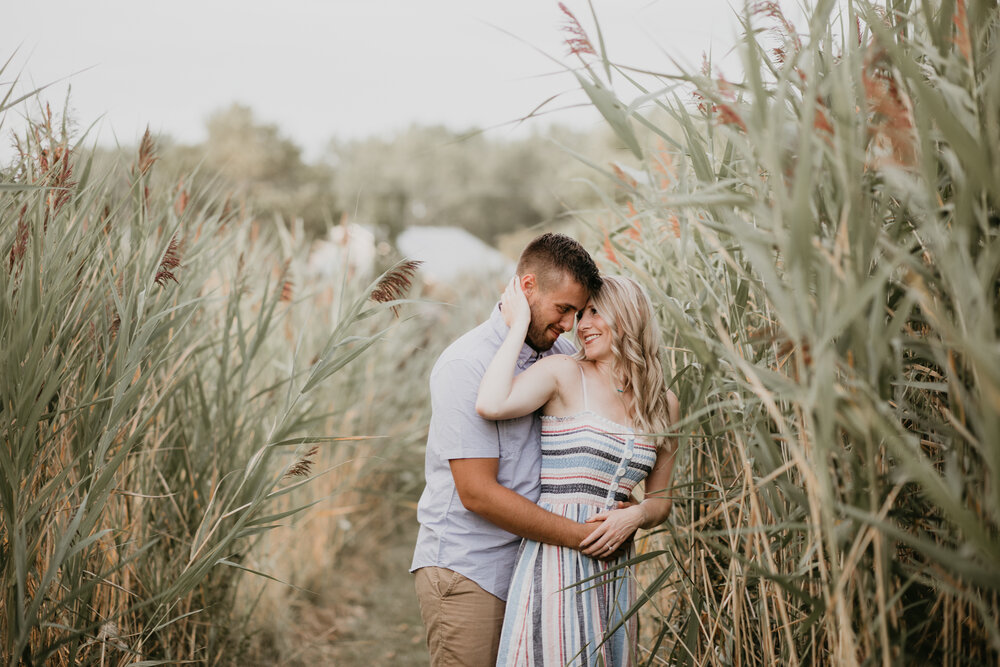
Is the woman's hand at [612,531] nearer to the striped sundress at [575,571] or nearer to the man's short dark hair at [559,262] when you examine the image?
the striped sundress at [575,571]

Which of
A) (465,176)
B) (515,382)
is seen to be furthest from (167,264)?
(465,176)

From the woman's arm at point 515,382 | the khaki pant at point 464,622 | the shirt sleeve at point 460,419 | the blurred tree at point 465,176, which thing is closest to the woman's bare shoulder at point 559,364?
the woman's arm at point 515,382

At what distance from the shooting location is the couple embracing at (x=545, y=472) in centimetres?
221

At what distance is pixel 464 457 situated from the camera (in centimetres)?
226

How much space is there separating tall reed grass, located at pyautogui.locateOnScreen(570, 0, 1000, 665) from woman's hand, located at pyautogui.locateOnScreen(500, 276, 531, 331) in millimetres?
575

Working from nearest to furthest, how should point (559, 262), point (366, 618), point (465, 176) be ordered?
point (559, 262) < point (366, 618) < point (465, 176)

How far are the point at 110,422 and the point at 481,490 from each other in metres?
1.06

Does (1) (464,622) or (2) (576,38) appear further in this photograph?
(1) (464,622)

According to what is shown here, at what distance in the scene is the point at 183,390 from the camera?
9.30 feet

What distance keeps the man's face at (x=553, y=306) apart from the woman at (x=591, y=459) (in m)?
0.05

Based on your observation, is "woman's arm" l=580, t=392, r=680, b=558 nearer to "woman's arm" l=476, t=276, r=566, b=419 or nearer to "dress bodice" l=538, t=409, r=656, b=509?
"dress bodice" l=538, t=409, r=656, b=509

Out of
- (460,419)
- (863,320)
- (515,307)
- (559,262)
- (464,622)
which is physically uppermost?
(559,262)

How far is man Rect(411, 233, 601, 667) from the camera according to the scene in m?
2.24

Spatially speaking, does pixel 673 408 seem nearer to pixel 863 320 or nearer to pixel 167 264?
pixel 863 320
